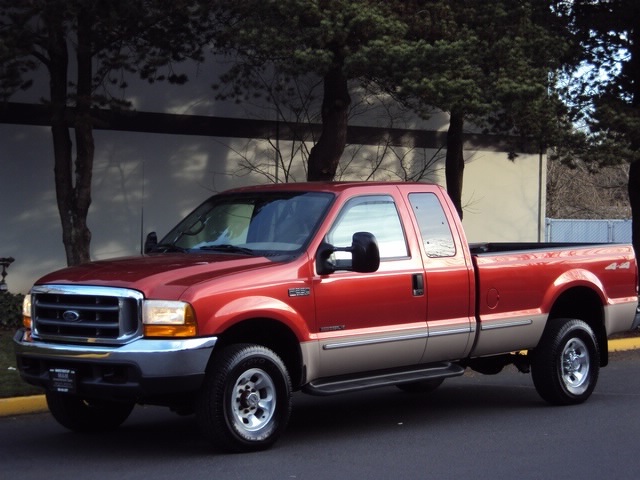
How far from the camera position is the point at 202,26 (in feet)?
51.2

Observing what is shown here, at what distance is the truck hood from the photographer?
24.1ft

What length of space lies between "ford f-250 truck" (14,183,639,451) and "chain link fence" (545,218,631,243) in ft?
74.2

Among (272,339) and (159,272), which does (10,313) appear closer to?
(272,339)

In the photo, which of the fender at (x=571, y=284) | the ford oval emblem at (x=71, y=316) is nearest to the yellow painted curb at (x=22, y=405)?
the ford oval emblem at (x=71, y=316)

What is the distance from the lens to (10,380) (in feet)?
34.9

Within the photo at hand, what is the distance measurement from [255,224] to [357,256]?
3.46 feet

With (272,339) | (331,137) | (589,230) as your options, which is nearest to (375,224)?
(272,339)

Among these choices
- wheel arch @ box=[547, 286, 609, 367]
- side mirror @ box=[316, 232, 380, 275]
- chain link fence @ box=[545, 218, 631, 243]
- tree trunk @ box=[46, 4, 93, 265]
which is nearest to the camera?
side mirror @ box=[316, 232, 380, 275]

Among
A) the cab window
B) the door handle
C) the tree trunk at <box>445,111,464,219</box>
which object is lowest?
the door handle

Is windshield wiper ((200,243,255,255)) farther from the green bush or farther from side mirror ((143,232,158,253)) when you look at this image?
the green bush

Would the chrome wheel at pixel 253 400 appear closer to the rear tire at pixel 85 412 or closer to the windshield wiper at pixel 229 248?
the windshield wiper at pixel 229 248

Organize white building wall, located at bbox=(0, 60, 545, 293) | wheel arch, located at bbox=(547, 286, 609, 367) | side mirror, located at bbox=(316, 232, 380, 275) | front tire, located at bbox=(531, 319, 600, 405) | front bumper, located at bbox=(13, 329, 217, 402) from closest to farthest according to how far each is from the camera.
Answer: front bumper, located at bbox=(13, 329, 217, 402), side mirror, located at bbox=(316, 232, 380, 275), front tire, located at bbox=(531, 319, 600, 405), wheel arch, located at bbox=(547, 286, 609, 367), white building wall, located at bbox=(0, 60, 545, 293)

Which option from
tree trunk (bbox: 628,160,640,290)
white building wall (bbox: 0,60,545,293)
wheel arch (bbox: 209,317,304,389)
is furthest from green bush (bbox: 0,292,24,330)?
tree trunk (bbox: 628,160,640,290)

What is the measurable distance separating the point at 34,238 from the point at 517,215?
432 inches
